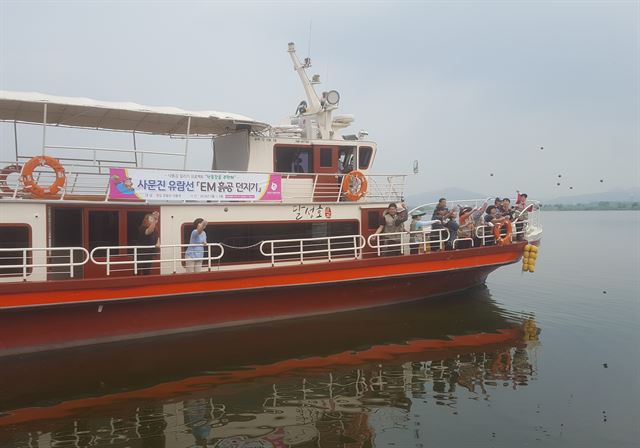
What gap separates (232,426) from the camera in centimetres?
608

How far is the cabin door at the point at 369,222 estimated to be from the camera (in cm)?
1102

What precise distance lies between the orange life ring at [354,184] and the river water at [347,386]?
8.62ft

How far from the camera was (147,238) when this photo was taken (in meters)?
8.96

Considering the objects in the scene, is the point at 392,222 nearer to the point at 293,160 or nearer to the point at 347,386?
the point at 293,160

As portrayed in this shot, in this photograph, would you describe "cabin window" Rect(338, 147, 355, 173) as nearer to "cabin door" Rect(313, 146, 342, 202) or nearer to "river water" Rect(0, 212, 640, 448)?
"cabin door" Rect(313, 146, 342, 202)

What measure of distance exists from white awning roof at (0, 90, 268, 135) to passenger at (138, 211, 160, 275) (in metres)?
1.95

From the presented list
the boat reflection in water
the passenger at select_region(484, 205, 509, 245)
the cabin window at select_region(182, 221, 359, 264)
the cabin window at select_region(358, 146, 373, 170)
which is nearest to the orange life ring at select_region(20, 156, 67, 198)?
the cabin window at select_region(182, 221, 359, 264)

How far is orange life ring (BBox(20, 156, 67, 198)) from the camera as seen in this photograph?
802 centimetres

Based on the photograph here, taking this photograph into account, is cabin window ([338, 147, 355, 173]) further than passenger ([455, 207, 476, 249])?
Yes

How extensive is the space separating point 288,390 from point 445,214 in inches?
243

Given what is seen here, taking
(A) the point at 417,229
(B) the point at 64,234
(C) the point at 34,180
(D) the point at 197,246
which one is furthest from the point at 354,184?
(C) the point at 34,180

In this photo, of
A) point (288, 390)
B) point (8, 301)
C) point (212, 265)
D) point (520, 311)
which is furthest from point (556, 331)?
point (8, 301)

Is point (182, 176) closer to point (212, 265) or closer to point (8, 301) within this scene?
point (212, 265)

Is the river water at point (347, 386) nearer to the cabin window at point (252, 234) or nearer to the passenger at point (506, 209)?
the cabin window at point (252, 234)
